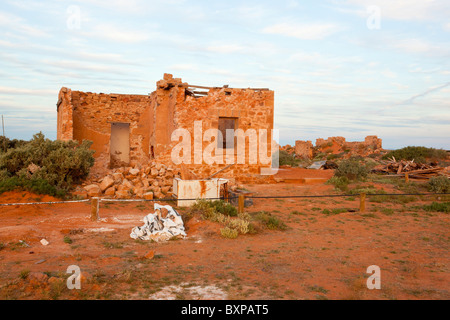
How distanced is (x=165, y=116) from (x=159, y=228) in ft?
30.1

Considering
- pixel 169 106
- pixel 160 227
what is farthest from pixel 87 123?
pixel 160 227

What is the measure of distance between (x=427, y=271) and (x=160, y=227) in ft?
16.8

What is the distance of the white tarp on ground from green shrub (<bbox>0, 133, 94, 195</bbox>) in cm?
429

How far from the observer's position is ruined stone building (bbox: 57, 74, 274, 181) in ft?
47.4

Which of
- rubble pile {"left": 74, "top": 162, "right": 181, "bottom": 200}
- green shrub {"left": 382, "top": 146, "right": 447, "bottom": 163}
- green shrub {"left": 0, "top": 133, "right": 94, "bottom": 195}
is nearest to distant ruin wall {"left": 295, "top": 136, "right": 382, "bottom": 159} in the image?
green shrub {"left": 382, "top": 146, "right": 447, "bottom": 163}

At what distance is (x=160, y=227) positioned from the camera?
7293 millimetres

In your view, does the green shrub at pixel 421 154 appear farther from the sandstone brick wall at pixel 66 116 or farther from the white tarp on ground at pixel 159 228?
the white tarp on ground at pixel 159 228

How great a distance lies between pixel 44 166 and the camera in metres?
10.6

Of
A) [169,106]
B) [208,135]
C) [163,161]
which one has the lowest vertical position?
[163,161]

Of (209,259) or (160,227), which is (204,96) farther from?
(209,259)

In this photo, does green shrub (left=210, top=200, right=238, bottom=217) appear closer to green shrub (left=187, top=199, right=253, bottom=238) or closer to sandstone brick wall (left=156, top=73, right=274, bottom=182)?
green shrub (left=187, top=199, right=253, bottom=238)

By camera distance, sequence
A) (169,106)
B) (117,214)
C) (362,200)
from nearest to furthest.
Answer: (117,214), (362,200), (169,106)

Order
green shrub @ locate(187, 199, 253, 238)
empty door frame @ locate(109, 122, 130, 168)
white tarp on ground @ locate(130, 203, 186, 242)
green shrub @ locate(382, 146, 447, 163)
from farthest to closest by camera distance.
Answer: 1. green shrub @ locate(382, 146, 447, 163)
2. empty door frame @ locate(109, 122, 130, 168)
3. green shrub @ locate(187, 199, 253, 238)
4. white tarp on ground @ locate(130, 203, 186, 242)

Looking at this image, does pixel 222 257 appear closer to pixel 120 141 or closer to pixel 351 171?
pixel 351 171
